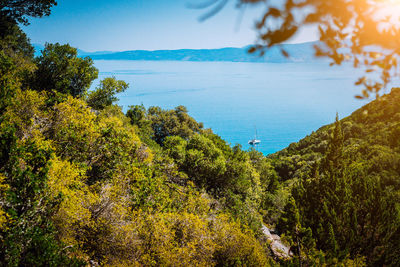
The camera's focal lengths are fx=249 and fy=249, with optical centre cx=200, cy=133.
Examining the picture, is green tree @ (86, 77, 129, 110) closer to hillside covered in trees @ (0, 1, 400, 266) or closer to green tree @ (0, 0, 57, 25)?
hillside covered in trees @ (0, 1, 400, 266)

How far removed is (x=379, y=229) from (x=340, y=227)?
2802 millimetres

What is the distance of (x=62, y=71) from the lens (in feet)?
63.4

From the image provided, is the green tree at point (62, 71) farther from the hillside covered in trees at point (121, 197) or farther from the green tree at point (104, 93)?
the green tree at point (104, 93)

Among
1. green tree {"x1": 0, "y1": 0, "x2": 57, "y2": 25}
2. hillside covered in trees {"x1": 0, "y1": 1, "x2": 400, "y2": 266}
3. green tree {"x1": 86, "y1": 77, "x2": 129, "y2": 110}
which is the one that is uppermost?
green tree {"x1": 0, "y1": 0, "x2": 57, "y2": 25}

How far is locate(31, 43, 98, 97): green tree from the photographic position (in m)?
18.6

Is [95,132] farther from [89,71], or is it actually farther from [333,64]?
[333,64]

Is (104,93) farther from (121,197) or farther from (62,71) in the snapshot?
(121,197)

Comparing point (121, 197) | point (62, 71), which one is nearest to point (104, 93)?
point (62, 71)

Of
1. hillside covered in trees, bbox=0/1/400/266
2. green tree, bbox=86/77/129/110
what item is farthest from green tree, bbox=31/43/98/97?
green tree, bbox=86/77/129/110

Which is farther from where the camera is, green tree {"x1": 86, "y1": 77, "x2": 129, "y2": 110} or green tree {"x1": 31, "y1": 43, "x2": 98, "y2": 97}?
green tree {"x1": 86, "y1": 77, "x2": 129, "y2": 110}

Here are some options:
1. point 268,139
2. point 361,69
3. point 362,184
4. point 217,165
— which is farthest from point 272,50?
point 268,139

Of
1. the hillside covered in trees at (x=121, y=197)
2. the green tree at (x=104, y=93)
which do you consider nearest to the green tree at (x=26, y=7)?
the hillside covered in trees at (x=121, y=197)

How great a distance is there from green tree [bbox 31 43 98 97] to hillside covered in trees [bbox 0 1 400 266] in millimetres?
78

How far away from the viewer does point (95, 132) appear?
13156 millimetres
